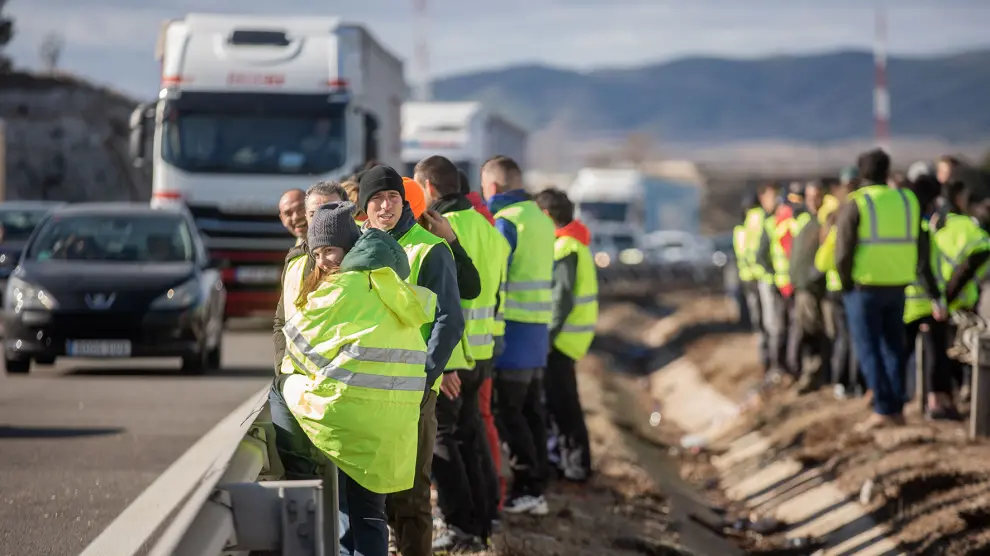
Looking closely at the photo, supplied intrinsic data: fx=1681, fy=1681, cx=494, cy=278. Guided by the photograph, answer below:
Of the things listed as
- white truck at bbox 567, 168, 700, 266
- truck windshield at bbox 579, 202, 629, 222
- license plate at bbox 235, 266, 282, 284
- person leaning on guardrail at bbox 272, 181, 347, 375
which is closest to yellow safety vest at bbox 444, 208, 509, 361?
person leaning on guardrail at bbox 272, 181, 347, 375

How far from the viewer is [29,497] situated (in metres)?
9.09

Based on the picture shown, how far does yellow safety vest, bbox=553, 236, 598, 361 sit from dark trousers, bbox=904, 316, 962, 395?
3.30m

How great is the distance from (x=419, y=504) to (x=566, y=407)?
4.37 meters

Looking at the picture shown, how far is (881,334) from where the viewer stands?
12617 millimetres

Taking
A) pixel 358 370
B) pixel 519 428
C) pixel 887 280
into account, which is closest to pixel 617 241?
pixel 887 280

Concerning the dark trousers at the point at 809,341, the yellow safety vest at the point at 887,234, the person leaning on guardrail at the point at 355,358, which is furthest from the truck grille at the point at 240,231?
the person leaning on guardrail at the point at 355,358

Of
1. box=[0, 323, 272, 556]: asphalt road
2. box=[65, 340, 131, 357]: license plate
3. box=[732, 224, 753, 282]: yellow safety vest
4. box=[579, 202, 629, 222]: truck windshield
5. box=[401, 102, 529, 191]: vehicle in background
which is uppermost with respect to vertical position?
box=[401, 102, 529, 191]: vehicle in background

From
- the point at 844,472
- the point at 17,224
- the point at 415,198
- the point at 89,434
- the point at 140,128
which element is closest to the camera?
the point at 415,198

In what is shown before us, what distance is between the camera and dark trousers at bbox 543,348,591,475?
11.1m

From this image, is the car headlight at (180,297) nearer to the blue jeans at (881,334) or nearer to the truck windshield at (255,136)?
the truck windshield at (255,136)

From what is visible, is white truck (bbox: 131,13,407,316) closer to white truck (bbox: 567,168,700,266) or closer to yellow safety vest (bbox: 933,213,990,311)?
yellow safety vest (bbox: 933,213,990,311)

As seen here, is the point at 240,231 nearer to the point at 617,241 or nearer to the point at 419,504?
the point at 419,504

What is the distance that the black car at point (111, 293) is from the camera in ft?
50.5

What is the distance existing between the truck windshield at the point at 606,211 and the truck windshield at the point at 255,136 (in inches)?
1164
